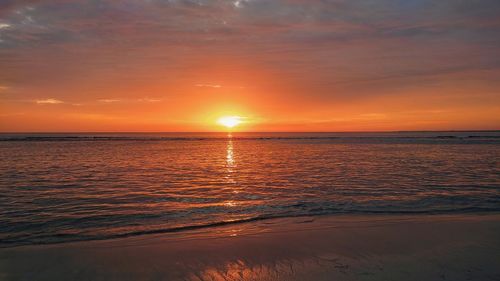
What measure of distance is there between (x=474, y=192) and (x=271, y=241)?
11634 millimetres

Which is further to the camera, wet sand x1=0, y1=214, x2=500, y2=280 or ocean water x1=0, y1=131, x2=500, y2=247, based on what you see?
ocean water x1=0, y1=131, x2=500, y2=247

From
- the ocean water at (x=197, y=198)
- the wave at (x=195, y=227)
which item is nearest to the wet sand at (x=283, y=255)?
the wave at (x=195, y=227)

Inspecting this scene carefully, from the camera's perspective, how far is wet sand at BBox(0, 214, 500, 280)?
661cm

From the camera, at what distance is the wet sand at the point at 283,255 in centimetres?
661

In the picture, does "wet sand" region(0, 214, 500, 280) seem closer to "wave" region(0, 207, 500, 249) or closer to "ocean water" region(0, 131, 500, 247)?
"wave" region(0, 207, 500, 249)

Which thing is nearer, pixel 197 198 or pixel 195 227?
pixel 195 227

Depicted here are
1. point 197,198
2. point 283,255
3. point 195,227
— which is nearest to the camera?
point 283,255

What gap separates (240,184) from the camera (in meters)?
18.3

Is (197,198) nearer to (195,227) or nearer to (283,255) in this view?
(195,227)

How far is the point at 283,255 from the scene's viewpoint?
25.1ft

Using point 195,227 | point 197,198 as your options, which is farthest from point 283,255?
point 197,198

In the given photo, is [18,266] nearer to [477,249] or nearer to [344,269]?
A: [344,269]

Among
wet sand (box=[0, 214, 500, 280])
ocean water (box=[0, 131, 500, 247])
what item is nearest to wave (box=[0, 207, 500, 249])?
ocean water (box=[0, 131, 500, 247])

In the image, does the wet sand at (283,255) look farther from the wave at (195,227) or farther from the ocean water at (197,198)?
the ocean water at (197,198)
